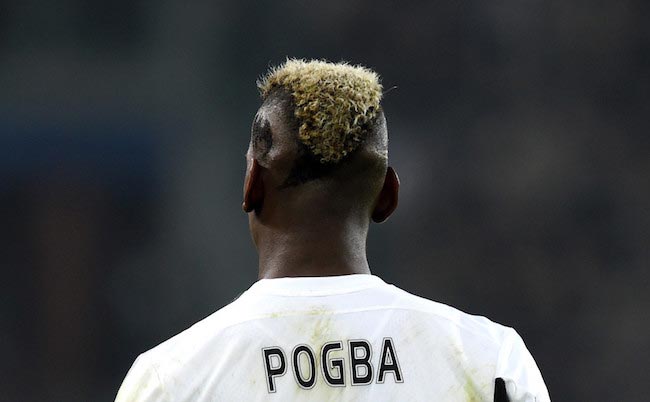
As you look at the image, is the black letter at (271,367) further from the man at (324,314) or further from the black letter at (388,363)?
the black letter at (388,363)

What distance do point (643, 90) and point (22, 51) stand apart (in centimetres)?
369

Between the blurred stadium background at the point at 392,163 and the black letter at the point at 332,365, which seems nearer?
the black letter at the point at 332,365

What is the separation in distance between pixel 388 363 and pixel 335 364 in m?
0.08

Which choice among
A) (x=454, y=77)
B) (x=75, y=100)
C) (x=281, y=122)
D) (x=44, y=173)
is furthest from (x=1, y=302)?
(x=281, y=122)

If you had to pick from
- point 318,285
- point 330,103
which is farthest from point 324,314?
point 330,103

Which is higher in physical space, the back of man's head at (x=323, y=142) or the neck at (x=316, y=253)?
the back of man's head at (x=323, y=142)

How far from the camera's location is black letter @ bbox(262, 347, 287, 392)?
5.39 ft

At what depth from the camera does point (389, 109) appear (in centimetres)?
643

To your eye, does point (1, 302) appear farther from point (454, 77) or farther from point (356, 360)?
point (356, 360)

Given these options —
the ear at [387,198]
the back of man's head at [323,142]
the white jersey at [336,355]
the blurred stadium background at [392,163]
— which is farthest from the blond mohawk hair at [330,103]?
the blurred stadium background at [392,163]

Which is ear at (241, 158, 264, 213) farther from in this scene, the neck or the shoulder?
the shoulder

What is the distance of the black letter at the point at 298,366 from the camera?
1.64 m

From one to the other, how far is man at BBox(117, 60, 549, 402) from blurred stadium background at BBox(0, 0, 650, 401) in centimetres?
431

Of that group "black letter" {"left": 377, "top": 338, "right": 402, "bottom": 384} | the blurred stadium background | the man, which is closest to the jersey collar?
the man
